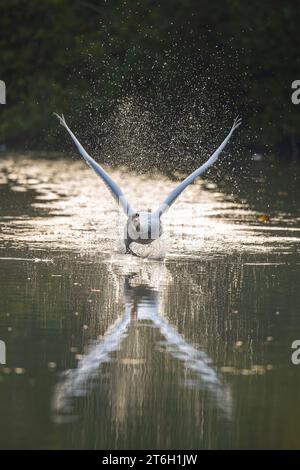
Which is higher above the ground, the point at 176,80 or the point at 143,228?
the point at 176,80

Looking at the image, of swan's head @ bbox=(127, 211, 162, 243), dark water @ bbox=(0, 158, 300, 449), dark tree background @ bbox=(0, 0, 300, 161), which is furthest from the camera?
dark tree background @ bbox=(0, 0, 300, 161)

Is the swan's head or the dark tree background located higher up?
the dark tree background

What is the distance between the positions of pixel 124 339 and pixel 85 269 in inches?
152

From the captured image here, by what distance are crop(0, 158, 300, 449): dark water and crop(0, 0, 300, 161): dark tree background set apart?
22856 mm

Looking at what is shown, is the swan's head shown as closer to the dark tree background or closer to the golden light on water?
the golden light on water

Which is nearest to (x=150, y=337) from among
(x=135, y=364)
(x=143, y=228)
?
(x=135, y=364)

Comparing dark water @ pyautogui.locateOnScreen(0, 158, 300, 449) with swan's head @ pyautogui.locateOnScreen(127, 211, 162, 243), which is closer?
dark water @ pyautogui.locateOnScreen(0, 158, 300, 449)

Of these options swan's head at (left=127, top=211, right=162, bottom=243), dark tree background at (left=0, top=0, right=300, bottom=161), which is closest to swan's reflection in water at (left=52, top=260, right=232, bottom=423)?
swan's head at (left=127, top=211, right=162, bottom=243)

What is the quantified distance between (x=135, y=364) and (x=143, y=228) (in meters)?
5.47

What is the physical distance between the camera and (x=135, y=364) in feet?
34.6

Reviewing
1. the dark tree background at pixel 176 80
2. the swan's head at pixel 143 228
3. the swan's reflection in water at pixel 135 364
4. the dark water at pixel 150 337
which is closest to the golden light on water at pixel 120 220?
the dark water at pixel 150 337

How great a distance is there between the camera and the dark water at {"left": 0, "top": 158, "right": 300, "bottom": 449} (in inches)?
352

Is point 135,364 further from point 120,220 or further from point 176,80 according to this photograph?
point 176,80

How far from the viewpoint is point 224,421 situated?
9.10 m
